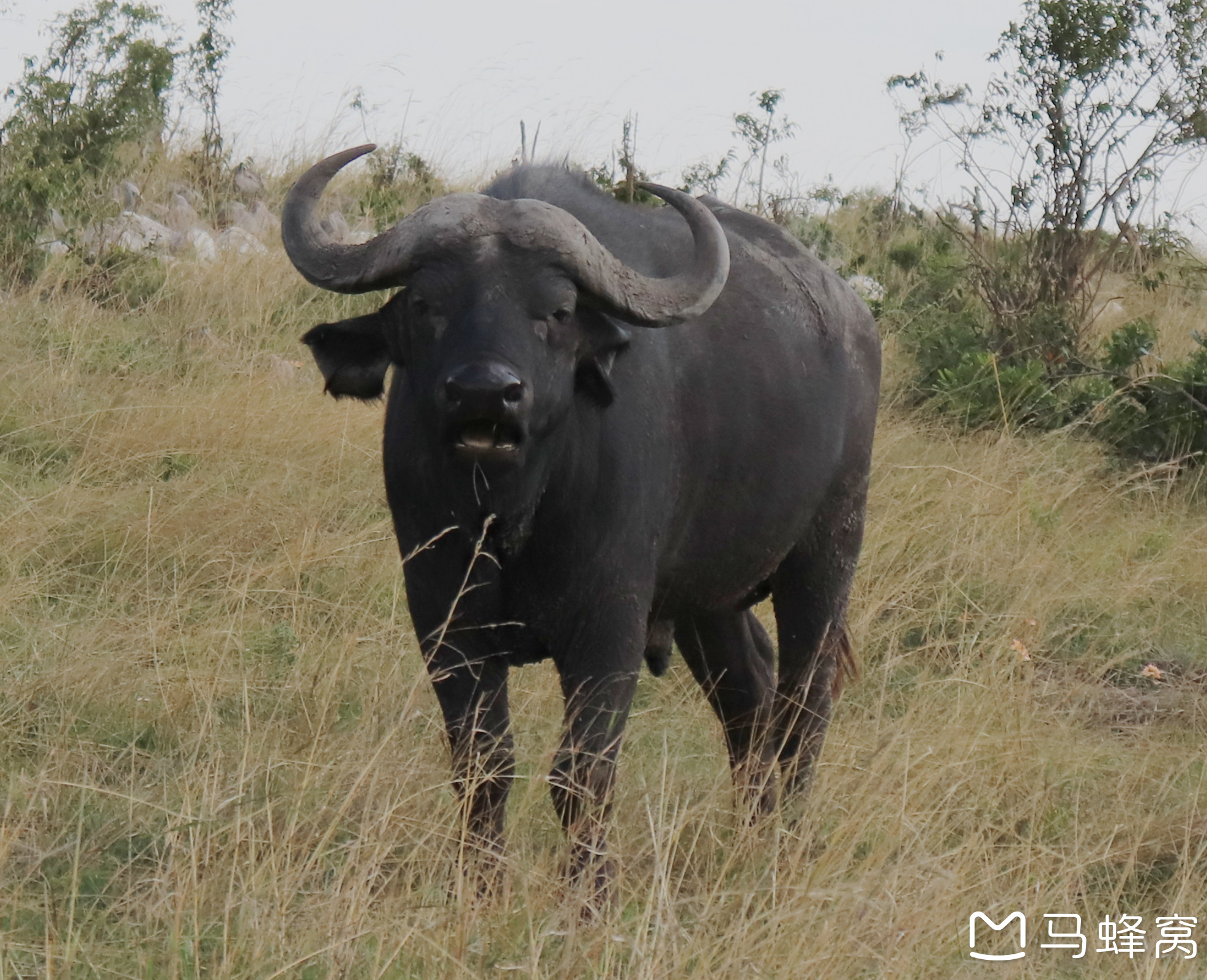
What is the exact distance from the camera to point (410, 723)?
4.16 metres

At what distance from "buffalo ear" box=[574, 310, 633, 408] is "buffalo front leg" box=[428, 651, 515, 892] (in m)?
0.65

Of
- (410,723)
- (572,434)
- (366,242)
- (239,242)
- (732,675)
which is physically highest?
(239,242)

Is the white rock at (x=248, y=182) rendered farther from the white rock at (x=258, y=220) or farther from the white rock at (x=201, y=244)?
the white rock at (x=201, y=244)

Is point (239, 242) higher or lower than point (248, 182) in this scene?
lower

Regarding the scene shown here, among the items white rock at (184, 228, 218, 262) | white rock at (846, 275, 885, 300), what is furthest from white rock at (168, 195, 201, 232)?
white rock at (846, 275, 885, 300)

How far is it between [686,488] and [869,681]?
5.22 feet

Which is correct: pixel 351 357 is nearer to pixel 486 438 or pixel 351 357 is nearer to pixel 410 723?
pixel 486 438

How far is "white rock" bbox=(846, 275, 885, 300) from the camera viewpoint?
9648 mm

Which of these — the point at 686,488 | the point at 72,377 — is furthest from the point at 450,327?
the point at 72,377

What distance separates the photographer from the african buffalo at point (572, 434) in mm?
3166

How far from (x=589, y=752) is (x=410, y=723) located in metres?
0.92

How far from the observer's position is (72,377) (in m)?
6.74

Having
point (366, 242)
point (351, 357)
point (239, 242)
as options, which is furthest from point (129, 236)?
point (366, 242)

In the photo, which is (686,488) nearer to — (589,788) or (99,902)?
(589,788)
